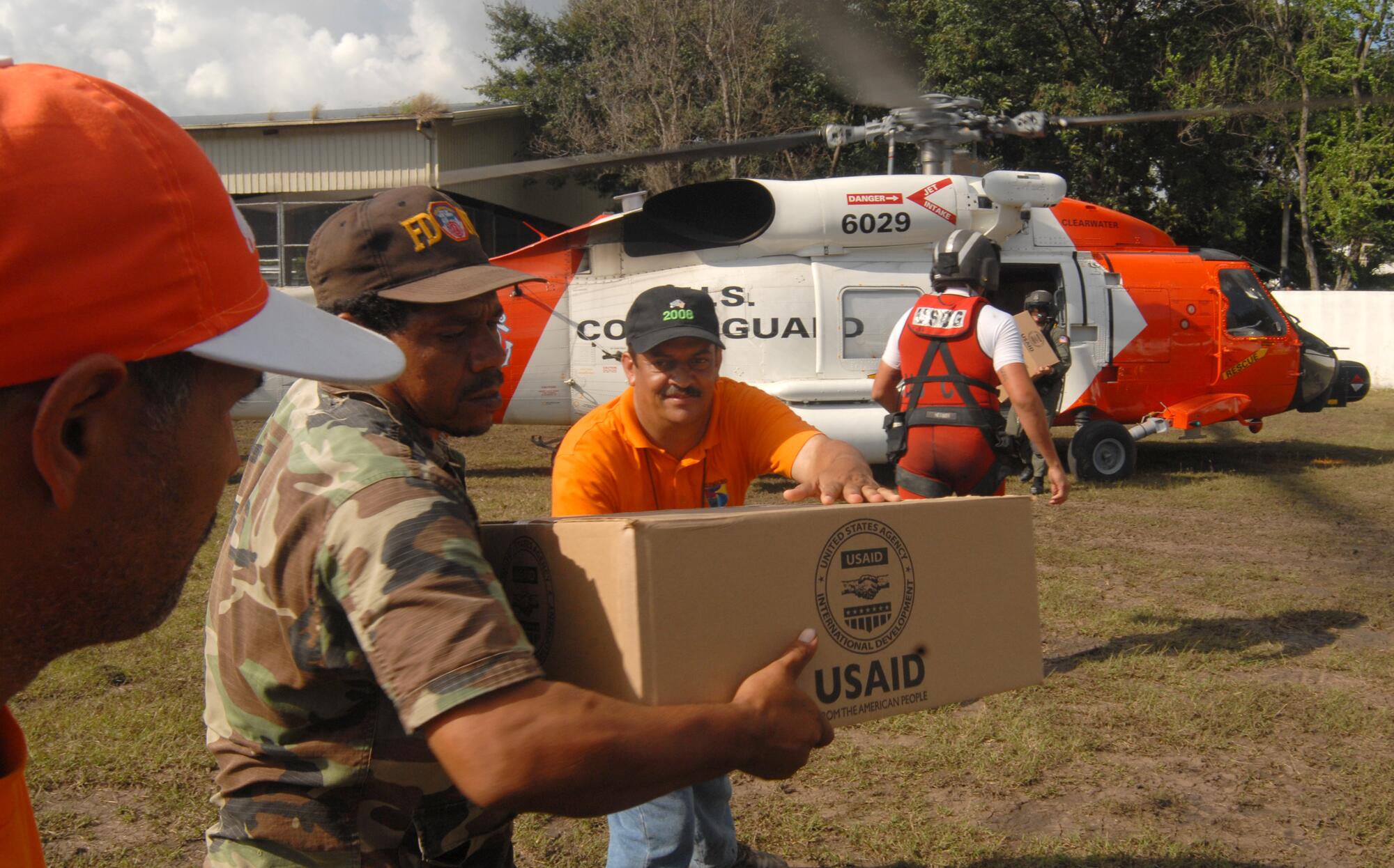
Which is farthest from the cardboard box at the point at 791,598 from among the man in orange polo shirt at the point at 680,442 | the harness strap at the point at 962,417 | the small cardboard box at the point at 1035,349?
the small cardboard box at the point at 1035,349

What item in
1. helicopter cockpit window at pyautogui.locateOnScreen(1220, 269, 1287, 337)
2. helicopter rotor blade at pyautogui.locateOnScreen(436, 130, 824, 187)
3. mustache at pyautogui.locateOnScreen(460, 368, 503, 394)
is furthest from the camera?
helicopter cockpit window at pyautogui.locateOnScreen(1220, 269, 1287, 337)

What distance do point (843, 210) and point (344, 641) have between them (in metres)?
8.11

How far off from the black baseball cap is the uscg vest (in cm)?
207

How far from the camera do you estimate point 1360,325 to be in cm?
1980

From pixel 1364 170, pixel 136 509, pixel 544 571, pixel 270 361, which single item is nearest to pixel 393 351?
pixel 270 361

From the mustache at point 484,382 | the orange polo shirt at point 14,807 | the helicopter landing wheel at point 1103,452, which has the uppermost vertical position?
the mustache at point 484,382

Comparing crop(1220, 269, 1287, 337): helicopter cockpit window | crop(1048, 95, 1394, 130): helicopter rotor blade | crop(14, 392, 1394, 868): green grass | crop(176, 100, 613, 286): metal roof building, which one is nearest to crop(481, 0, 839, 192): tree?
crop(176, 100, 613, 286): metal roof building

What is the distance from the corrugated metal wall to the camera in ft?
71.6

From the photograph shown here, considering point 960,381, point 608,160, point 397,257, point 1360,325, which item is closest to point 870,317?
point 608,160

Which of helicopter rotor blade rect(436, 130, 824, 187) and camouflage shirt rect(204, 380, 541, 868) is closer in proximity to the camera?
camouflage shirt rect(204, 380, 541, 868)

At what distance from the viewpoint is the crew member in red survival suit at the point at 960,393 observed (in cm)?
447

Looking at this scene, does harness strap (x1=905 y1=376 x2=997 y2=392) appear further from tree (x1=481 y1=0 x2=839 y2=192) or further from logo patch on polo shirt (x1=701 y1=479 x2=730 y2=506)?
tree (x1=481 y1=0 x2=839 y2=192)

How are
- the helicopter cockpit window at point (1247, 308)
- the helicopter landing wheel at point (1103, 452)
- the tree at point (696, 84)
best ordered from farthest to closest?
the tree at point (696, 84) → the helicopter cockpit window at point (1247, 308) → the helicopter landing wheel at point (1103, 452)

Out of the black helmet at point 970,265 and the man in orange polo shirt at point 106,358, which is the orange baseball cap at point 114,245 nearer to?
the man in orange polo shirt at point 106,358
